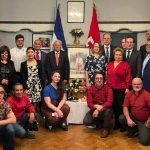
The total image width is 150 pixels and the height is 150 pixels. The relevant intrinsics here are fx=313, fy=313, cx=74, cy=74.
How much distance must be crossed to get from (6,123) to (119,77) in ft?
5.72

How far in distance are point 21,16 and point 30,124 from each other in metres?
3.09

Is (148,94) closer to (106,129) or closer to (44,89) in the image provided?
(106,129)

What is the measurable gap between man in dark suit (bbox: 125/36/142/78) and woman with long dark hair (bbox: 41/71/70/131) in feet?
3.44

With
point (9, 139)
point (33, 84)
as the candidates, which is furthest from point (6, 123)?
point (33, 84)

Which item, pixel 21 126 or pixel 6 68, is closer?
pixel 21 126

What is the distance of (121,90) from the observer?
449cm

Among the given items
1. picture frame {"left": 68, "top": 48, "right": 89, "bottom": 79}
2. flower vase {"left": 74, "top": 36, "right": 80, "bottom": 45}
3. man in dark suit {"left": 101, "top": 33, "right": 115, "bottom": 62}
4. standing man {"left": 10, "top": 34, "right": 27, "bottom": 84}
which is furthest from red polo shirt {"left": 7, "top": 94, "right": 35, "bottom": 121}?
flower vase {"left": 74, "top": 36, "right": 80, "bottom": 45}

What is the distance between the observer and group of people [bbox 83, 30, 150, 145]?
4180 mm

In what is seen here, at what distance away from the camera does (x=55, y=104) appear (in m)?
4.60

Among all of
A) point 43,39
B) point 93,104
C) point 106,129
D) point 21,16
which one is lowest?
point 106,129

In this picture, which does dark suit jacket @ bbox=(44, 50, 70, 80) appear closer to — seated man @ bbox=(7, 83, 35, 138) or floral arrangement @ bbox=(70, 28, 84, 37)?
seated man @ bbox=(7, 83, 35, 138)

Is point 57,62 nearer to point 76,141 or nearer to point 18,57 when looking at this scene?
point 18,57

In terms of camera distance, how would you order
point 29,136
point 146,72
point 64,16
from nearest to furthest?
point 29,136 < point 146,72 < point 64,16

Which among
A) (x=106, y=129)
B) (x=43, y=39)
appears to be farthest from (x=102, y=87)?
(x=43, y=39)
